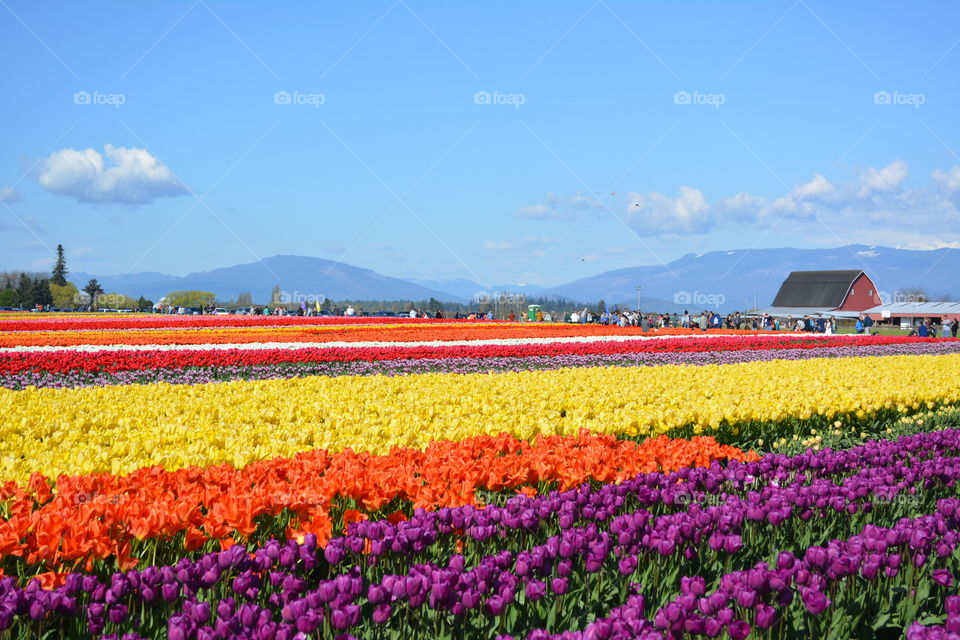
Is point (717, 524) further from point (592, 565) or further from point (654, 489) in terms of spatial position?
point (592, 565)

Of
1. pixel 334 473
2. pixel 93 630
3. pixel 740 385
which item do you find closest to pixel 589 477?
pixel 334 473

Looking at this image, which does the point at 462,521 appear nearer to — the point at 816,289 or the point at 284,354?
the point at 284,354

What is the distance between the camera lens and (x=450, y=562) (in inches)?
136

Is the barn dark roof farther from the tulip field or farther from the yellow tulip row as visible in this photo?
the tulip field

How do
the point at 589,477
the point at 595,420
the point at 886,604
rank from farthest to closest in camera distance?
the point at 595,420
the point at 589,477
the point at 886,604

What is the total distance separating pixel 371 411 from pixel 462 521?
4.45 meters

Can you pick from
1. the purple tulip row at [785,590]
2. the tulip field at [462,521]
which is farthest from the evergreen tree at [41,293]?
the purple tulip row at [785,590]

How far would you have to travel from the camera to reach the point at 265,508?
413 cm

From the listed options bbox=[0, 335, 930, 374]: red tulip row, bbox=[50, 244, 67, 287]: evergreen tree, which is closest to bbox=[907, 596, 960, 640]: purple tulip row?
bbox=[0, 335, 930, 374]: red tulip row

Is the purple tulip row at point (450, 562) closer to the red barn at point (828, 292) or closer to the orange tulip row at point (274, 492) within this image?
the orange tulip row at point (274, 492)

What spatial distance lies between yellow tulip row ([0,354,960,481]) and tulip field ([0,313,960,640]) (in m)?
0.04

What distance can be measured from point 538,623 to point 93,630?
5.61 ft

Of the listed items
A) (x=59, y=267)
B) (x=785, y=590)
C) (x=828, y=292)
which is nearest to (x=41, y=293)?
(x=59, y=267)

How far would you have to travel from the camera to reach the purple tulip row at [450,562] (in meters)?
2.98
